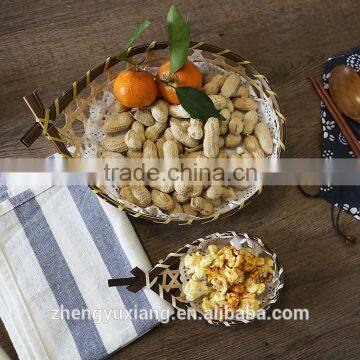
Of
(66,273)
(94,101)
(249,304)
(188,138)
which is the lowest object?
(249,304)

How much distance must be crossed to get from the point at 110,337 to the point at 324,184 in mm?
442

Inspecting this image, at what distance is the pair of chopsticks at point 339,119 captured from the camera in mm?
843

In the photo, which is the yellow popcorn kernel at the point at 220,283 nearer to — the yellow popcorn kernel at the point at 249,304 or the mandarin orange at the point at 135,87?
the yellow popcorn kernel at the point at 249,304

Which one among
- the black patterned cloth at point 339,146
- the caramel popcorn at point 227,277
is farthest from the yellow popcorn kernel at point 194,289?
the black patterned cloth at point 339,146

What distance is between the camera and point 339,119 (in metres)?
0.86

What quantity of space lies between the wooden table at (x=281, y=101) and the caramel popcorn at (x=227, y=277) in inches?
2.4

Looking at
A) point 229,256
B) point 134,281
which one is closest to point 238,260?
point 229,256

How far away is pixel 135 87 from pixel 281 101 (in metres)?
0.28

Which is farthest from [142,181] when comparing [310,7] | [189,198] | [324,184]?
[310,7]

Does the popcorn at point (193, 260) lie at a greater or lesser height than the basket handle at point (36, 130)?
lesser

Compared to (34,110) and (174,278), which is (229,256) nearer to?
(174,278)

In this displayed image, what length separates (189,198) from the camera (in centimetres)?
81

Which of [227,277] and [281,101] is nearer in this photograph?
[227,277]

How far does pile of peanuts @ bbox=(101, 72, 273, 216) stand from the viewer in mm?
794
